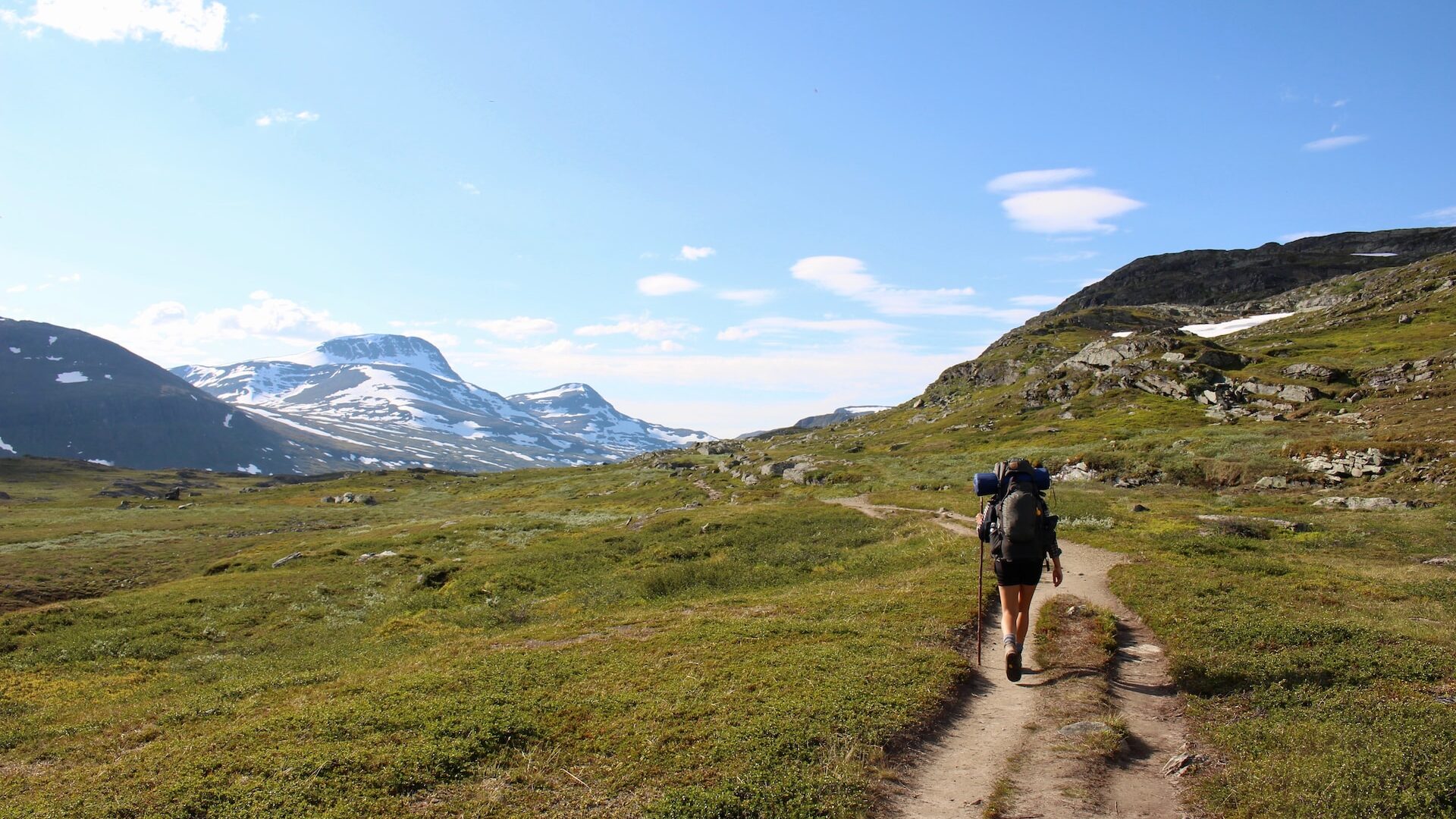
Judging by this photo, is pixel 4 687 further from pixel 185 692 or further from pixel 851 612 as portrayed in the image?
pixel 851 612

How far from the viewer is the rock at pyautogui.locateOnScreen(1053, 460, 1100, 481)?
6050cm

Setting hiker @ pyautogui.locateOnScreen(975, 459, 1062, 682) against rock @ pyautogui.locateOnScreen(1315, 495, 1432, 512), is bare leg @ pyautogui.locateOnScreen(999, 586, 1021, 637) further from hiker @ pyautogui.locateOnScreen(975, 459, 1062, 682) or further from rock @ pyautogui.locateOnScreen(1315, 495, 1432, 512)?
rock @ pyautogui.locateOnScreen(1315, 495, 1432, 512)

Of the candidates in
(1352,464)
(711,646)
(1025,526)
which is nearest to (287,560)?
(711,646)

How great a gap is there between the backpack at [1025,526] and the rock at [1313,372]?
93318mm

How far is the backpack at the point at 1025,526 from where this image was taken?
568 inches

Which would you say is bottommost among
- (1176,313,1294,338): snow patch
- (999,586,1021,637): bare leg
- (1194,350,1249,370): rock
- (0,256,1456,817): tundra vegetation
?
(0,256,1456,817): tundra vegetation

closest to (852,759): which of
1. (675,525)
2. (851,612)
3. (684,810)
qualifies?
(684,810)

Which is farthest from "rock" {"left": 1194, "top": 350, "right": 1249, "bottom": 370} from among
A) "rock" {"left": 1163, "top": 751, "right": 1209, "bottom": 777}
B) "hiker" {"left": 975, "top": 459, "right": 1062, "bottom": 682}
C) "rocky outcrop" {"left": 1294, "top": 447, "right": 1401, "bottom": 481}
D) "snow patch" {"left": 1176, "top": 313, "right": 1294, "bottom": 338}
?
"rock" {"left": 1163, "top": 751, "right": 1209, "bottom": 777}

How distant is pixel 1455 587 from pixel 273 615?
48223 mm

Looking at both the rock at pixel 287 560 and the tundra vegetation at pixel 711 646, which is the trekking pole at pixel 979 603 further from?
the rock at pixel 287 560

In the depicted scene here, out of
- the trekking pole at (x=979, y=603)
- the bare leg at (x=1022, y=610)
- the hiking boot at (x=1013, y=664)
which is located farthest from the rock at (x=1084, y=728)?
the trekking pole at (x=979, y=603)

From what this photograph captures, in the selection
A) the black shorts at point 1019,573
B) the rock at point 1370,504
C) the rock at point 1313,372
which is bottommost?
the rock at point 1370,504

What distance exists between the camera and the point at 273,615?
3544cm

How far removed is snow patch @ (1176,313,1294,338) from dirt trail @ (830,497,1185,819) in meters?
177
